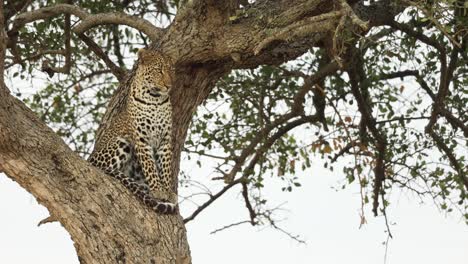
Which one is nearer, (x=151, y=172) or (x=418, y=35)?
(x=151, y=172)

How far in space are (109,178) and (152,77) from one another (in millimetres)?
1191

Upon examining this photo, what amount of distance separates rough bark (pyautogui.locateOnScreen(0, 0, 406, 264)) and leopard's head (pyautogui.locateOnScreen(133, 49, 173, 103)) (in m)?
0.12

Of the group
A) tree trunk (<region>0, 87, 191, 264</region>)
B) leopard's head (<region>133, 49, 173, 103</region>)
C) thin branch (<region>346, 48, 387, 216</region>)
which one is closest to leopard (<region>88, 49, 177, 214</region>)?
leopard's head (<region>133, 49, 173, 103</region>)

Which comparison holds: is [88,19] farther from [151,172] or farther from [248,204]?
[248,204]

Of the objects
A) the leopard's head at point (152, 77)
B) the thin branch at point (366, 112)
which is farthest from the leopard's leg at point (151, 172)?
the thin branch at point (366, 112)

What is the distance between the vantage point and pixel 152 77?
25.4ft

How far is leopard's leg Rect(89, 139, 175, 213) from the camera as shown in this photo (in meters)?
6.98

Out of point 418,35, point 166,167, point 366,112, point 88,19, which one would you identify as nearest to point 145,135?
point 166,167

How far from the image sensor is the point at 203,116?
9969 mm

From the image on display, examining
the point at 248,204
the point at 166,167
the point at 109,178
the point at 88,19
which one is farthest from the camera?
the point at 248,204

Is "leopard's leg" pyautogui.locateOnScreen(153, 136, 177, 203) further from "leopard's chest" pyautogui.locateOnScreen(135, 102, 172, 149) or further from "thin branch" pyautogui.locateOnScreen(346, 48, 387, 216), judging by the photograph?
"thin branch" pyautogui.locateOnScreen(346, 48, 387, 216)

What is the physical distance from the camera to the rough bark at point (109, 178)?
21.2ft

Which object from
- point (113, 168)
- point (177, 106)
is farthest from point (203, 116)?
point (113, 168)

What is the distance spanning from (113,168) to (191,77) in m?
1.02
